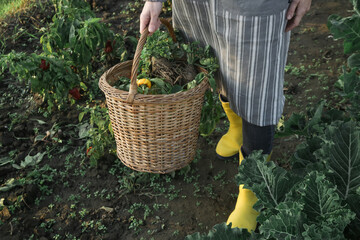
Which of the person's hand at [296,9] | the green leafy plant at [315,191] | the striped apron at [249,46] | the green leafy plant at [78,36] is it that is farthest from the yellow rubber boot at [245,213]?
the green leafy plant at [78,36]

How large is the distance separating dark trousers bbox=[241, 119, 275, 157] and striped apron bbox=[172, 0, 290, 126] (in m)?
0.08

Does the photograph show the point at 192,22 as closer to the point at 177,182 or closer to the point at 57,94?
the point at 177,182

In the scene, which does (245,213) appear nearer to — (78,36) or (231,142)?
(231,142)

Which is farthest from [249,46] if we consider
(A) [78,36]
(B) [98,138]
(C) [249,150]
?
(A) [78,36]

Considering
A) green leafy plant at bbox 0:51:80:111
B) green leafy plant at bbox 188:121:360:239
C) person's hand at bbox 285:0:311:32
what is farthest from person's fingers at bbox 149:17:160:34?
green leafy plant at bbox 0:51:80:111

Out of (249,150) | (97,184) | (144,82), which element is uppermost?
(144,82)

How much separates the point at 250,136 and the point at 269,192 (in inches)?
16.2

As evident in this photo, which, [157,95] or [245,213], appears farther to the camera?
[245,213]

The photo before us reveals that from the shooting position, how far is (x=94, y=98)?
124 inches

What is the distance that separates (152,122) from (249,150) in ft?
1.73

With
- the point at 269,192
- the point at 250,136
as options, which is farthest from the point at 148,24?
the point at 269,192

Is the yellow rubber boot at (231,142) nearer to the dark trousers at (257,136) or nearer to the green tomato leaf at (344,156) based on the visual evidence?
the dark trousers at (257,136)

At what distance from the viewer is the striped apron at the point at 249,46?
1.56 meters

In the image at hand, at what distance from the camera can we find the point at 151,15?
1.71 m
